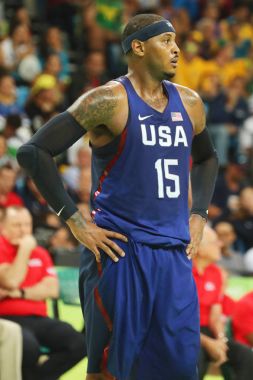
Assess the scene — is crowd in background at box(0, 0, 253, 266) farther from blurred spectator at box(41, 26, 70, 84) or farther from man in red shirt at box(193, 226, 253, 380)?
man in red shirt at box(193, 226, 253, 380)

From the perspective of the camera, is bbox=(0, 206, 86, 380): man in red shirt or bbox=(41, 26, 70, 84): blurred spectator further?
bbox=(41, 26, 70, 84): blurred spectator

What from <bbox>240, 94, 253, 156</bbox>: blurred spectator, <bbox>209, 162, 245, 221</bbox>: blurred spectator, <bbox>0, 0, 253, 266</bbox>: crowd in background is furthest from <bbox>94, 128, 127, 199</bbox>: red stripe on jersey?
<bbox>240, 94, 253, 156</bbox>: blurred spectator

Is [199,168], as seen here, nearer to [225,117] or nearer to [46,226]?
[46,226]

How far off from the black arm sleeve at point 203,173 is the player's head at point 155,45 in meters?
0.44

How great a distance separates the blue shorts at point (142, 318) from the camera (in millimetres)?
4215

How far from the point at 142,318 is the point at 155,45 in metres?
1.17

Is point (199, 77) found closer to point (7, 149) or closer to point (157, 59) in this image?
point (7, 149)

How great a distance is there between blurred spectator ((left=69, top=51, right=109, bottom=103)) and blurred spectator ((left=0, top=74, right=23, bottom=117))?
118 centimetres

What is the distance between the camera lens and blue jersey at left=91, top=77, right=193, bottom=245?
4223mm

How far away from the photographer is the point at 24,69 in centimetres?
1131

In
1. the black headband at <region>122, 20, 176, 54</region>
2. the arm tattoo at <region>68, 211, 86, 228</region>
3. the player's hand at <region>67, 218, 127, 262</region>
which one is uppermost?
the black headband at <region>122, 20, 176, 54</region>

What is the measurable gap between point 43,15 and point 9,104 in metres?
3.38

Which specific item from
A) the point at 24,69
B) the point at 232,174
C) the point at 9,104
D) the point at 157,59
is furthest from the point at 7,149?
the point at 157,59

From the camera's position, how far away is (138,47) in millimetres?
4348
